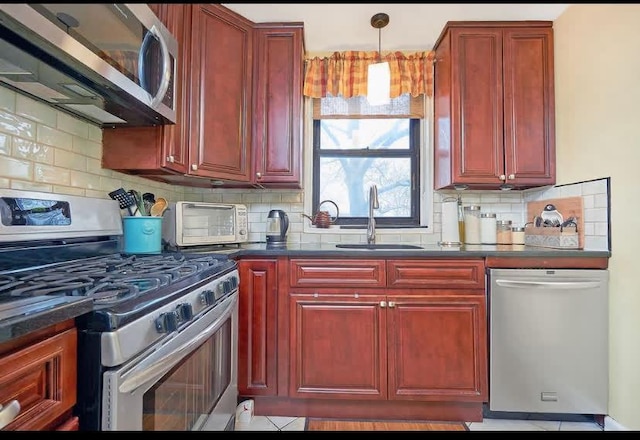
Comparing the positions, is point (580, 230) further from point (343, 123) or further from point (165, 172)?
point (165, 172)

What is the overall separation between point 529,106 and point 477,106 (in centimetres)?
31

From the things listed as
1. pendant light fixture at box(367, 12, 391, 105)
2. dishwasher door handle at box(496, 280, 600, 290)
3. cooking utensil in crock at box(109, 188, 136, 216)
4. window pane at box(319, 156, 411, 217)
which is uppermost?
pendant light fixture at box(367, 12, 391, 105)

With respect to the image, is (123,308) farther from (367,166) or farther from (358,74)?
(358,74)

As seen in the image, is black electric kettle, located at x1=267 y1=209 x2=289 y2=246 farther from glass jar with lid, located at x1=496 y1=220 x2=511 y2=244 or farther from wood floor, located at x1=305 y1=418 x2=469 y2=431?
glass jar with lid, located at x1=496 y1=220 x2=511 y2=244

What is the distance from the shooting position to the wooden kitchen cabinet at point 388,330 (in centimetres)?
164

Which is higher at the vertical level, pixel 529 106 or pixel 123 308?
pixel 529 106

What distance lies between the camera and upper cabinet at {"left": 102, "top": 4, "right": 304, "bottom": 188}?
1597 millimetres

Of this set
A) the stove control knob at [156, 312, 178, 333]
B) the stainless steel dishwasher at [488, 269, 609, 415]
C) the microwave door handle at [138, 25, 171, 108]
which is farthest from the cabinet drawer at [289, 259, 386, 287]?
the microwave door handle at [138, 25, 171, 108]

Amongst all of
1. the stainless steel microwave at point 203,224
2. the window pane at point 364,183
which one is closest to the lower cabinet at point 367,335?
the stainless steel microwave at point 203,224

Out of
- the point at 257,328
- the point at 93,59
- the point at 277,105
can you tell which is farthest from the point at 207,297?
the point at 277,105

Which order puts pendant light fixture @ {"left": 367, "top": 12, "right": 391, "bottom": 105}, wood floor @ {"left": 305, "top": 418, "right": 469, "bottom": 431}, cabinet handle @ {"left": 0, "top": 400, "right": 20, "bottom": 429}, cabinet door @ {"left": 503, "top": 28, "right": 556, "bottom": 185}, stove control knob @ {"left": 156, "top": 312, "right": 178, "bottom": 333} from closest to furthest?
1. cabinet handle @ {"left": 0, "top": 400, "right": 20, "bottom": 429}
2. stove control knob @ {"left": 156, "top": 312, "right": 178, "bottom": 333}
3. wood floor @ {"left": 305, "top": 418, "right": 469, "bottom": 431}
4. pendant light fixture @ {"left": 367, "top": 12, "right": 391, "bottom": 105}
5. cabinet door @ {"left": 503, "top": 28, "right": 556, "bottom": 185}

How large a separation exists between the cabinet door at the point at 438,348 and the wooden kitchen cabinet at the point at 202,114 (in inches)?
49.4

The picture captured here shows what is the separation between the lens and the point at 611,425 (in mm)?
1567

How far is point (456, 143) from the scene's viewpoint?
2.03m
